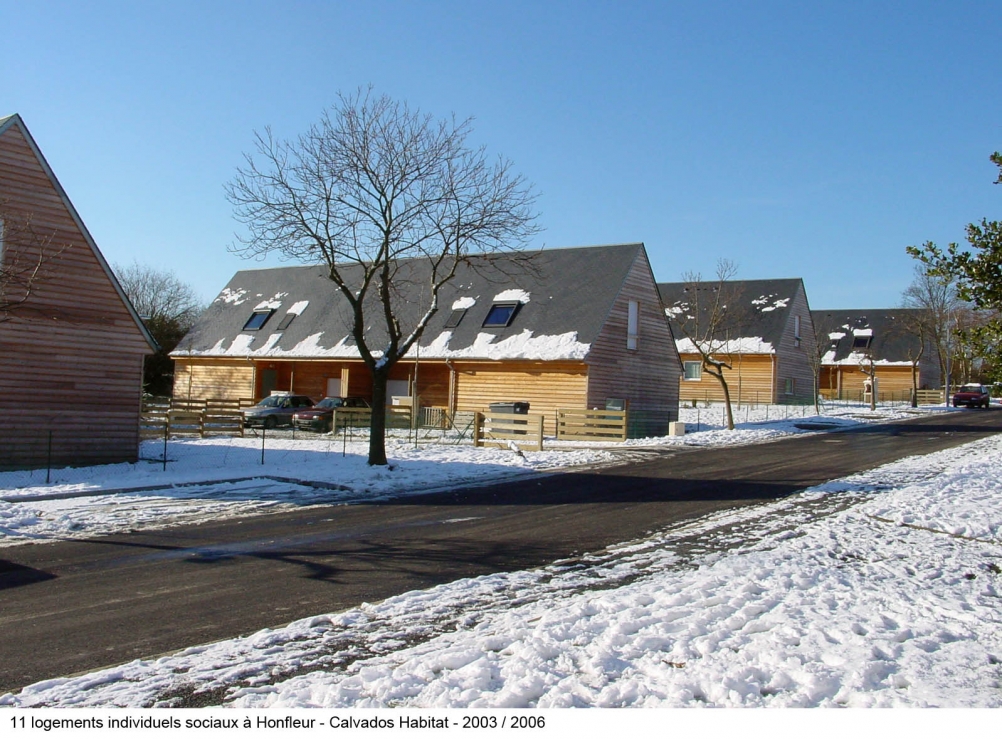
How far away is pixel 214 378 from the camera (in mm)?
40594

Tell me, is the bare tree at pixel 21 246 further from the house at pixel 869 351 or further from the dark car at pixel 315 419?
the house at pixel 869 351

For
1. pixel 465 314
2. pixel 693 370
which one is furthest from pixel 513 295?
pixel 693 370

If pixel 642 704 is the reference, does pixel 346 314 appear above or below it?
above

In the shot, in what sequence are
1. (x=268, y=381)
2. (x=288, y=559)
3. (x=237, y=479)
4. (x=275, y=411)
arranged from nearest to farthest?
(x=288, y=559)
(x=237, y=479)
(x=275, y=411)
(x=268, y=381)

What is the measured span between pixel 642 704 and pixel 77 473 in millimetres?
16220

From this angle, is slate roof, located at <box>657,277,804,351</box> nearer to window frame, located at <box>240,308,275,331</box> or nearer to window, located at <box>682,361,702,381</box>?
window, located at <box>682,361,702,381</box>

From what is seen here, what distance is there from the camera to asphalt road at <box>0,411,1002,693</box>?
6.50 metres

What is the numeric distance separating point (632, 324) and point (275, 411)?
1473 cm

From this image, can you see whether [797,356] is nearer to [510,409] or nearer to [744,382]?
[744,382]


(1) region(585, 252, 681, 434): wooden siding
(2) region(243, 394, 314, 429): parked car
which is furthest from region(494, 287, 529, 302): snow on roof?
(2) region(243, 394, 314, 429): parked car
